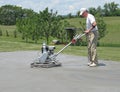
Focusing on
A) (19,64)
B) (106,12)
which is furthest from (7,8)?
(19,64)

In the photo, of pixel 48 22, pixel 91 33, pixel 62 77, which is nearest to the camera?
pixel 62 77

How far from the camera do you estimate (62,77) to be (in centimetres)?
995

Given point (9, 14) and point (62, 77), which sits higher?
point (9, 14)

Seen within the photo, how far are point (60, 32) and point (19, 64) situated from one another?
21952mm

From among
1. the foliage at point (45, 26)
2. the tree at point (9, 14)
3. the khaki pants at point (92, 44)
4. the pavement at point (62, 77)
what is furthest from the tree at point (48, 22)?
the tree at point (9, 14)

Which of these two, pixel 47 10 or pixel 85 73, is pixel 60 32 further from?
pixel 85 73

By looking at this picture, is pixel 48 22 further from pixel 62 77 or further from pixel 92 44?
pixel 62 77

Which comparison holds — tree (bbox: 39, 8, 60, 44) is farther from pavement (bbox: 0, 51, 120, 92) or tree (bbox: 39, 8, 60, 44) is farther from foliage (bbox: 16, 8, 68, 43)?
pavement (bbox: 0, 51, 120, 92)

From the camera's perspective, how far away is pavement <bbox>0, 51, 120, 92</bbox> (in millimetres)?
8453

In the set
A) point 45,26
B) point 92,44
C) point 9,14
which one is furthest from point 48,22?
point 9,14

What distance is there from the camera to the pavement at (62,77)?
27.7 ft

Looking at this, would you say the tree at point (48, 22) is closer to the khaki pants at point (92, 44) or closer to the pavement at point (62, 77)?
the pavement at point (62, 77)

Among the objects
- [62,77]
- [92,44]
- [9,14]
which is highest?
[9,14]

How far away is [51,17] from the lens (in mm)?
33719
